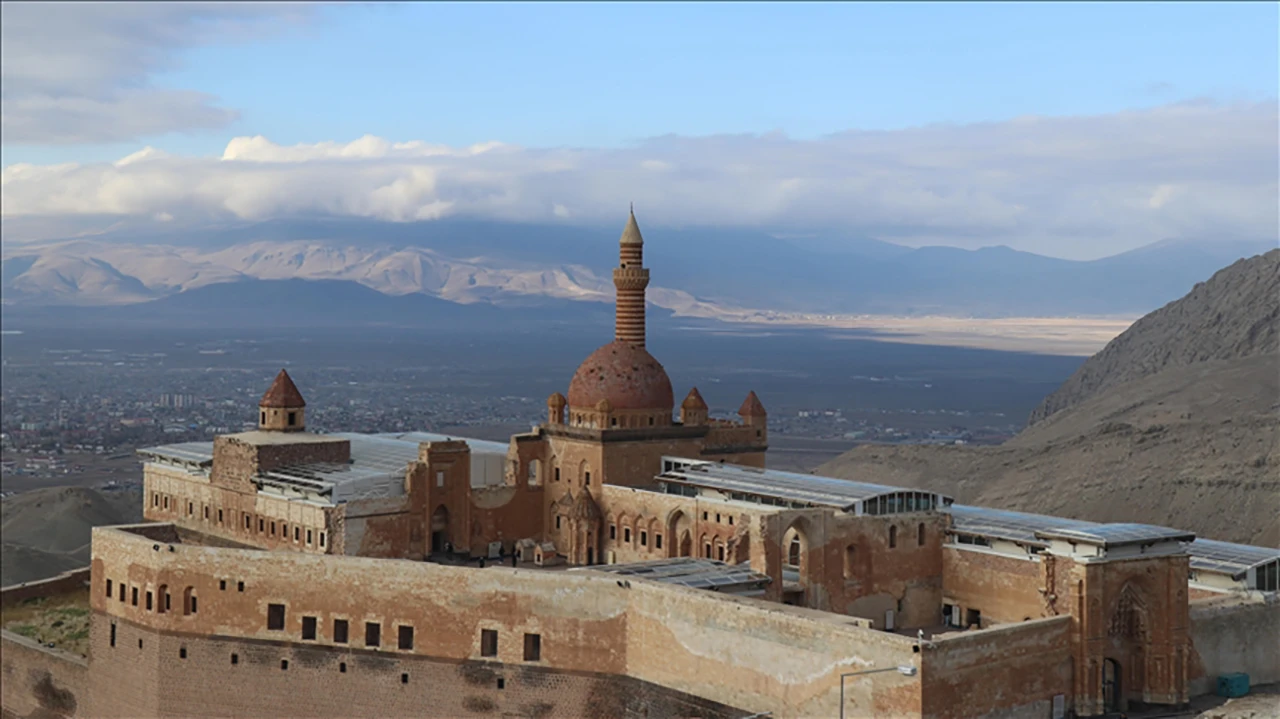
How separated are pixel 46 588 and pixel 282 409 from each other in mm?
17078

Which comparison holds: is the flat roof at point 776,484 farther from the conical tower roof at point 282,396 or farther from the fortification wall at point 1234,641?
the conical tower roof at point 282,396

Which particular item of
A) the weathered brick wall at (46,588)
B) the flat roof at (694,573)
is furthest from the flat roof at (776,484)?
the weathered brick wall at (46,588)

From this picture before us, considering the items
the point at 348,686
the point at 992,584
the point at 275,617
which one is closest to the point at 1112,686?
the point at 992,584

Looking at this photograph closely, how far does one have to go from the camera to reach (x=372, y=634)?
4978 cm

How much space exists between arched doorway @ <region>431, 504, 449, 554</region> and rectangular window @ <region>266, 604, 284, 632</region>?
7349 millimetres

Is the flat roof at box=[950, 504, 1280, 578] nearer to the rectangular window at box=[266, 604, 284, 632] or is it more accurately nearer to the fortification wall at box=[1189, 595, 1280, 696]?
the fortification wall at box=[1189, 595, 1280, 696]

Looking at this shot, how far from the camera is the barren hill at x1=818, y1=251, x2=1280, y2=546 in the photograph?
2948 inches

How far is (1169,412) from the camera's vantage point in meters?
93.6

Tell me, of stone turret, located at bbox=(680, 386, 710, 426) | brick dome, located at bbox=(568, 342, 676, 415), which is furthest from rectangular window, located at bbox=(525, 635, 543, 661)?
stone turret, located at bbox=(680, 386, 710, 426)

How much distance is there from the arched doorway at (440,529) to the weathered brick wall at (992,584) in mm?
17463

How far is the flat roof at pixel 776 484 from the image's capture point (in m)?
52.5

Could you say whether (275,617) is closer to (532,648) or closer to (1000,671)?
(532,648)

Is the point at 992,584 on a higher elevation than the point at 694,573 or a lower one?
lower

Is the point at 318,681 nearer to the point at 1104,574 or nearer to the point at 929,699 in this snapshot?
the point at 929,699
